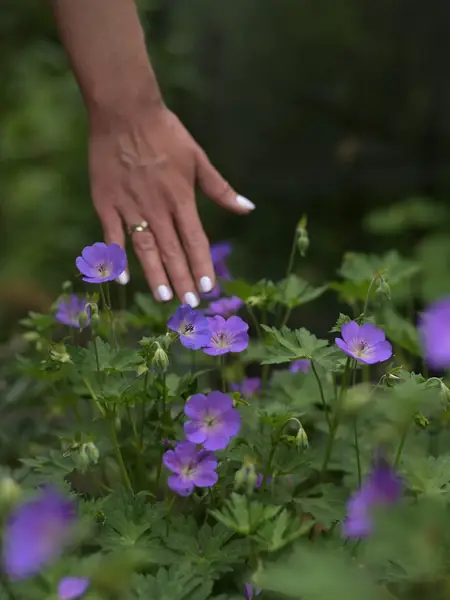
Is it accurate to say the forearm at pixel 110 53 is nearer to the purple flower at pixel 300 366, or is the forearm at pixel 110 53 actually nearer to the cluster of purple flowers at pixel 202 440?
the purple flower at pixel 300 366

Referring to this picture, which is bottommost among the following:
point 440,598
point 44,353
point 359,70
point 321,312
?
point 321,312

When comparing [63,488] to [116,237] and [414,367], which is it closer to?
[116,237]

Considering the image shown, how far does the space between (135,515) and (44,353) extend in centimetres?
34

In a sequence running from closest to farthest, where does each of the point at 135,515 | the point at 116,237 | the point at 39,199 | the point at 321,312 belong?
the point at 135,515
the point at 116,237
the point at 321,312
the point at 39,199

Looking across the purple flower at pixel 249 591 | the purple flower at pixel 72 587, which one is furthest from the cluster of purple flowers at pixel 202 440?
the purple flower at pixel 72 587

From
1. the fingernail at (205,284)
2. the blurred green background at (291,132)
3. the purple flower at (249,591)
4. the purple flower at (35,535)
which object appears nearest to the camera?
the purple flower at (35,535)

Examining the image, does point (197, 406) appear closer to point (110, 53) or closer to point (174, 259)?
point (174, 259)

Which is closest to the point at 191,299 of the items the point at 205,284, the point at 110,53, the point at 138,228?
the point at 205,284

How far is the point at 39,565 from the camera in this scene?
0.53m

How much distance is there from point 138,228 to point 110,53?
27 centimetres

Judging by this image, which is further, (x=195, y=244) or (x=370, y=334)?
(x=195, y=244)

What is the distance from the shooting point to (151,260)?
118 centimetres

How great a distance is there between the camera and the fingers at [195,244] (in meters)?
1.16

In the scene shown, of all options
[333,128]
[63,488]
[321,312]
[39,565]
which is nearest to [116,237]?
[63,488]
